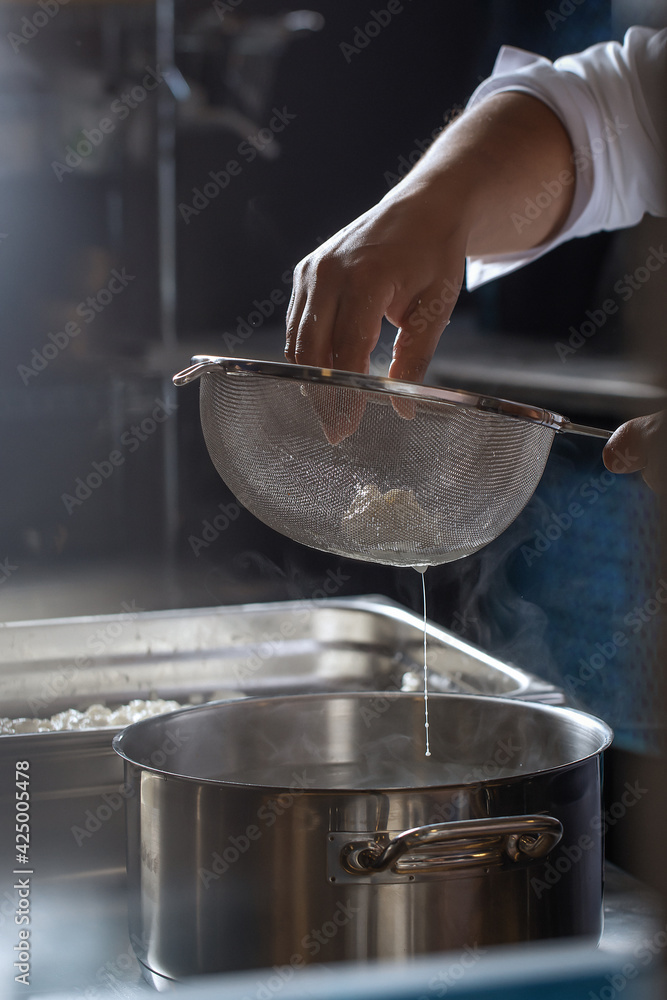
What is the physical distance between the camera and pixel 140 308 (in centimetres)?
199

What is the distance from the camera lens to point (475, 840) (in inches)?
20.1

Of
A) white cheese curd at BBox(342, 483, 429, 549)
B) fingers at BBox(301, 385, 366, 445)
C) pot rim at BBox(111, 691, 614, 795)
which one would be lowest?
pot rim at BBox(111, 691, 614, 795)

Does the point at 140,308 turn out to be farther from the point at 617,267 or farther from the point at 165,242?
the point at 617,267

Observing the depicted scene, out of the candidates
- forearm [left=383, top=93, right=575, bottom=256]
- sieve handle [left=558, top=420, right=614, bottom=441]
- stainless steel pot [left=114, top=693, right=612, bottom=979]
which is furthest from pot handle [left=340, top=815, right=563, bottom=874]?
forearm [left=383, top=93, right=575, bottom=256]

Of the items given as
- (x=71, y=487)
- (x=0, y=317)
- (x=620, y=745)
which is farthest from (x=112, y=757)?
(x=0, y=317)

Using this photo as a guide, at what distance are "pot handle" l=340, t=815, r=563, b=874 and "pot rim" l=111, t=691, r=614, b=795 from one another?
2cm

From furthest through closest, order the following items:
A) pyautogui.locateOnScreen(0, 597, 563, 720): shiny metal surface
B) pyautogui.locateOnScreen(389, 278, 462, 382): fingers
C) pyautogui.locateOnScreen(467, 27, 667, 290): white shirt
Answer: pyautogui.locateOnScreen(0, 597, 563, 720): shiny metal surface < pyautogui.locateOnScreen(467, 27, 667, 290): white shirt < pyautogui.locateOnScreen(389, 278, 462, 382): fingers

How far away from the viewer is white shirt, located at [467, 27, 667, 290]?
32.9 inches

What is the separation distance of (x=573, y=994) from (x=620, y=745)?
0.87 metres

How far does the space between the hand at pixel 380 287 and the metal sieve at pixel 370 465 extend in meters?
0.05

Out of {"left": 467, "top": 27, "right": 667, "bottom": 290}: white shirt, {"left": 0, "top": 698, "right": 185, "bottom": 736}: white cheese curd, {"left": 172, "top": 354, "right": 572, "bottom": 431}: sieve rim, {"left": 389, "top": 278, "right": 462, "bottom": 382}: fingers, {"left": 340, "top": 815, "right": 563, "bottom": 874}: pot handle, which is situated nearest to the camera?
{"left": 340, "top": 815, "right": 563, "bottom": 874}: pot handle

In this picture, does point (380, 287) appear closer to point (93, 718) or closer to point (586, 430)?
point (586, 430)

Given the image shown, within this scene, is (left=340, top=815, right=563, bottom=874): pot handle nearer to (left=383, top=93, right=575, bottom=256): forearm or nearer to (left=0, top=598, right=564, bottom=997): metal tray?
(left=0, top=598, right=564, bottom=997): metal tray

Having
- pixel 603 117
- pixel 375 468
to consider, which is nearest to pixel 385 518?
pixel 375 468
